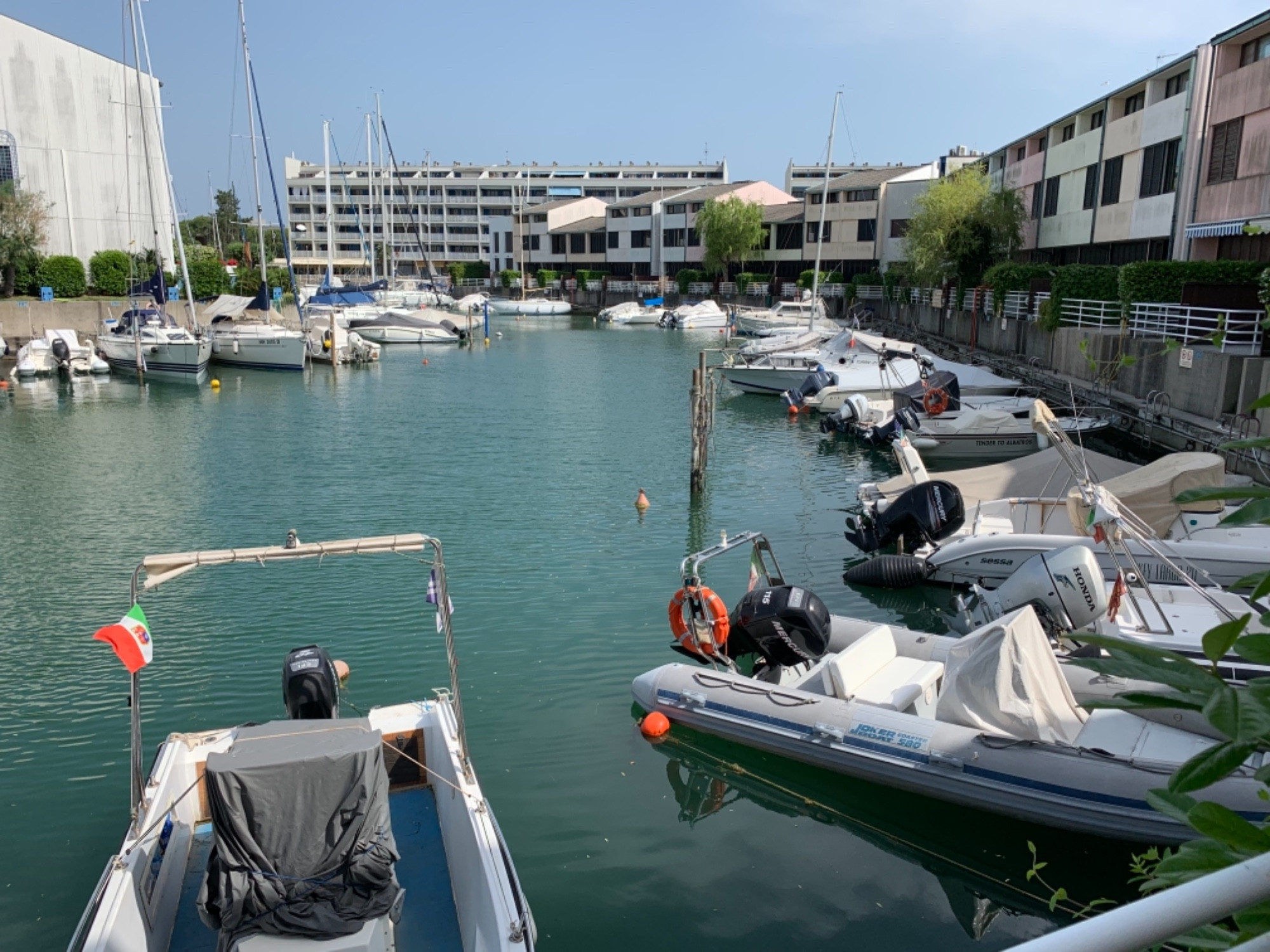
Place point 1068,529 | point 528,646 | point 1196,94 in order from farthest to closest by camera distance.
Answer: point 1196,94
point 1068,529
point 528,646

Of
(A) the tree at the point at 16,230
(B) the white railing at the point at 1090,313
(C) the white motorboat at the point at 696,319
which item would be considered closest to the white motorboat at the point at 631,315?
(C) the white motorboat at the point at 696,319

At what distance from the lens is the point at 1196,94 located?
2912 cm

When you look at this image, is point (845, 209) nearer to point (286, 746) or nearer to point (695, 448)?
point (695, 448)

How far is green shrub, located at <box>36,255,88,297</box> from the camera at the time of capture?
50.2 meters

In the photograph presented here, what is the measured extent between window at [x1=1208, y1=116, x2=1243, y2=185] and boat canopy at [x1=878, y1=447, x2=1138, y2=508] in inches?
605

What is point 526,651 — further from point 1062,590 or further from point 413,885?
point 1062,590

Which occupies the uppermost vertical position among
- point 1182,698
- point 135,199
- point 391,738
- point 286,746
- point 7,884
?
point 135,199

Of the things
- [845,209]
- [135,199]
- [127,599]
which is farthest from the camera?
[845,209]

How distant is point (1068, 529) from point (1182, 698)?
15052 millimetres

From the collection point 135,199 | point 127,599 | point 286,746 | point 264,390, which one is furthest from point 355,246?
point 286,746

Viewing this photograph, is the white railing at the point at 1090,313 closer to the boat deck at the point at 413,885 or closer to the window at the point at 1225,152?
the window at the point at 1225,152

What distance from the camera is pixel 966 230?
43.5 metres

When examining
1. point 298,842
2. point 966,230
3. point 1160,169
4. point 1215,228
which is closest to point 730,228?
point 966,230

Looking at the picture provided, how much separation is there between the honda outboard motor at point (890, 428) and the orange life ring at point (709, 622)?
1471 centimetres
